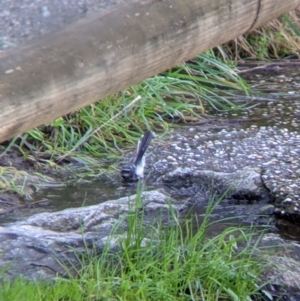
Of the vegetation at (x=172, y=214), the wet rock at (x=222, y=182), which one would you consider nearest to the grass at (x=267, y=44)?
A: the vegetation at (x=172, y=214)

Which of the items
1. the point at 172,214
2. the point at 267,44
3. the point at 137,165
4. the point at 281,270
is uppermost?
the point at 267,44

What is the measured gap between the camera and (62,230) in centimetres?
306

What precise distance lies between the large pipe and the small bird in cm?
263

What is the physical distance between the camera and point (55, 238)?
281cm

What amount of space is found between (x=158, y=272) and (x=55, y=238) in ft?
1.33

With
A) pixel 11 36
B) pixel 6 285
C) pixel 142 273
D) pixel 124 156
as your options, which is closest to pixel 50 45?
pixel 11 36

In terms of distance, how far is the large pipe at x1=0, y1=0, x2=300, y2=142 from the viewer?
1.12 meters

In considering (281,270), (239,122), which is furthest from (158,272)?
(239,122)

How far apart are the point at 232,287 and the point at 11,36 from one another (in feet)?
5.68

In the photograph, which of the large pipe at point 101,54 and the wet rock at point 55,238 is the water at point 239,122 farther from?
the large pipe at point 101,54

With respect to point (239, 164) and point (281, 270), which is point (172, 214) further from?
point (239, 164)

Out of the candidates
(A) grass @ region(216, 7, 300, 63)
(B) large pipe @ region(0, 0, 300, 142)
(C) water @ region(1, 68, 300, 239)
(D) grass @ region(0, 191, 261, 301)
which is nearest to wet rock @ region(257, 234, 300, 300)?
(D) grass @ region(0, 191, 261, 301)

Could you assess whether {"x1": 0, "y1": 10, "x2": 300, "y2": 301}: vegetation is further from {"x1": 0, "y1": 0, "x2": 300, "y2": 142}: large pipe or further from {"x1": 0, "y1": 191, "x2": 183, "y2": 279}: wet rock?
{"x1": 0, "y1": 0, "x2": 300, "y2": 142}: large pipe

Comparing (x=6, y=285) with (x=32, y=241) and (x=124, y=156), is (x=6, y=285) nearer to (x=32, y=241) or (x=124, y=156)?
(x=32, y=241)
